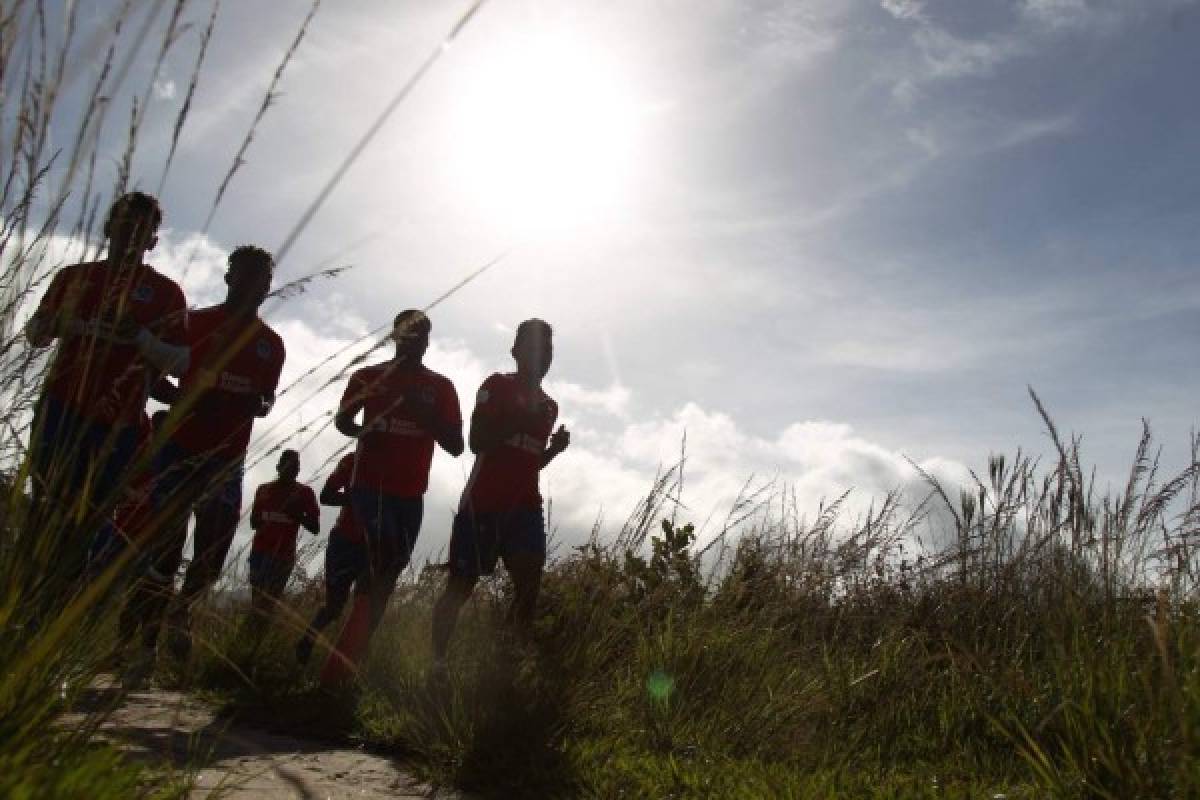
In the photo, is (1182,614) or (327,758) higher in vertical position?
(1182,614)

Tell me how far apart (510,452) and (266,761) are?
2171 millimetres

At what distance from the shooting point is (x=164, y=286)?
13.0 ft

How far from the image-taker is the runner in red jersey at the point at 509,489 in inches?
180

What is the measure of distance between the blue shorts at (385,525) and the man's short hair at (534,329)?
110cm

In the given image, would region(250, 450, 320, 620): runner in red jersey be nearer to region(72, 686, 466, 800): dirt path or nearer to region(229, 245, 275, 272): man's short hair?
region(229, 245, 275, 272): man's short hair

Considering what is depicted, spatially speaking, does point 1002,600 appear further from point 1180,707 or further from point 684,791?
point 1180,707

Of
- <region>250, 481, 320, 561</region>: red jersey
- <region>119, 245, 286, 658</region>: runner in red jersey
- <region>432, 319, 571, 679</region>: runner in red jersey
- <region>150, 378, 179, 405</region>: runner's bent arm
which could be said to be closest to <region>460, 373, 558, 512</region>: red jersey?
<region>432, 319, 571, 679</region>: runner in red jersey

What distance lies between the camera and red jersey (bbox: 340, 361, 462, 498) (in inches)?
182

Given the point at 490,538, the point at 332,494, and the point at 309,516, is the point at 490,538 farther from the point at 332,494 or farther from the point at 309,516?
the point at 309,516

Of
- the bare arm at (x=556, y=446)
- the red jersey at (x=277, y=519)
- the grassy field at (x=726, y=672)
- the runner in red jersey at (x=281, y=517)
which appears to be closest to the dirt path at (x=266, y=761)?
the grassy field at (x=726, y=672)

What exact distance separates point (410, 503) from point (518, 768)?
2.00 metres

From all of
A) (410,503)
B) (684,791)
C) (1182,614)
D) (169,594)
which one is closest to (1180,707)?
(1182,614)

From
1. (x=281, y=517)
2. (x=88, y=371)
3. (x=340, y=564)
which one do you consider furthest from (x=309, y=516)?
(x=88, y=371)

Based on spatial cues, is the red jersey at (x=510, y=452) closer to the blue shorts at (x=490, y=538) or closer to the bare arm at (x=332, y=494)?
the blue shorts at (x=490, y=538)
